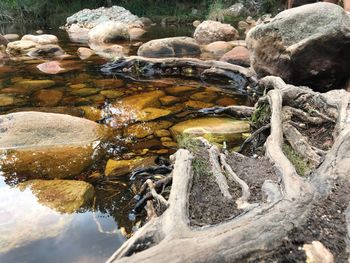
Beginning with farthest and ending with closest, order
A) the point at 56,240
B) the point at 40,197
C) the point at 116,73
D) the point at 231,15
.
→ 1. the point at 231,15
2. the point at 116,73
3. the point at 40,197
4. the point at 56,240

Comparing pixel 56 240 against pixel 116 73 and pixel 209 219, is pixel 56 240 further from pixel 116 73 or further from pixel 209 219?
pixel 116 73

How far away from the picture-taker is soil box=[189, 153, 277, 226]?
196 cm

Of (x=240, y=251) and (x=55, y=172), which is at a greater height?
(x=240, y=251)

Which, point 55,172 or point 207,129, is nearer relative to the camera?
point 55,172

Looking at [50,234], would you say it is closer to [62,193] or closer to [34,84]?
[62,193]

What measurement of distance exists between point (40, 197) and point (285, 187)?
76.9 inches

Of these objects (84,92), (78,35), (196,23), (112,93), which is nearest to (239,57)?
(112,93)

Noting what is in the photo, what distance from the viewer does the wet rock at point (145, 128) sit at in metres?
4.33

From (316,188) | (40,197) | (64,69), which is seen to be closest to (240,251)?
(316,188)

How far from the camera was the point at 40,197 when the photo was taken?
2.96 meters

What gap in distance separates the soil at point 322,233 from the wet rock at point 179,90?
4187 millimetres

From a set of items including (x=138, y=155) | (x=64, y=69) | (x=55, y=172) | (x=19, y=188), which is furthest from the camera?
(x=64, y=69)

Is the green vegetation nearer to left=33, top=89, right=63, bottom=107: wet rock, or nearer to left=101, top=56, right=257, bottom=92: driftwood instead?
left=101, top=56, right=257, bottom=92: driftwood

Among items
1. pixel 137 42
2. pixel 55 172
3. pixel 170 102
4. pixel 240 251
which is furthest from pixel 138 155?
pixel 137 42
